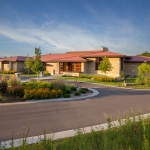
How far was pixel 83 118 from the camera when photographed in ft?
25.7

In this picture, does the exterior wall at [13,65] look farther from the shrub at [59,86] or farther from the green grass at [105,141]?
the green grass at [105,141]

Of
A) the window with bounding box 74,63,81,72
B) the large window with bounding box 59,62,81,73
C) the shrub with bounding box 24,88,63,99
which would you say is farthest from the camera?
the large window with bounding box 59,62,81,73

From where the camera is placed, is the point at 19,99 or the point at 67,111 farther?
the point at 19,99

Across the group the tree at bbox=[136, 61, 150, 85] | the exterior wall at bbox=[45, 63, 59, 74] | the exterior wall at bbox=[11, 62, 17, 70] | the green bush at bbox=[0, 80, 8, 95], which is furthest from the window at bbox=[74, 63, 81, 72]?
the green bush at bbox=[0, 80, 8, 95]

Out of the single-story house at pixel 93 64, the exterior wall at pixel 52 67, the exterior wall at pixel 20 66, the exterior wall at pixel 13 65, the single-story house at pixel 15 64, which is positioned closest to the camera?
the single-story house at pixel 93 64

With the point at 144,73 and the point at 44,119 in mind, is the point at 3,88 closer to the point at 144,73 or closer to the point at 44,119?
the point at 44,119

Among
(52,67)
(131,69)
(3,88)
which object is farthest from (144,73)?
(52,67)

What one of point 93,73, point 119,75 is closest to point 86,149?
point 119,75

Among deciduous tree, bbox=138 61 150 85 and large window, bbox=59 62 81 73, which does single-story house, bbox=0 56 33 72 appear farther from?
deciduous tree, bbox=138 61 150 85

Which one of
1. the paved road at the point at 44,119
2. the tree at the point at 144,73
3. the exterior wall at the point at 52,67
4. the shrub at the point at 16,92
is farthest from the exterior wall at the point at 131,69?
the shrub at the point at 16,92

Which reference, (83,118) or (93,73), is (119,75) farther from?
(83,118)


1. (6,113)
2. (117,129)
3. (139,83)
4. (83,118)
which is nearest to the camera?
(117,129)

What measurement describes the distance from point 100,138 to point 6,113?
211 inches

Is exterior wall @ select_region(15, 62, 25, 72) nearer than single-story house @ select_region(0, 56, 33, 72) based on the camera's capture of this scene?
No
